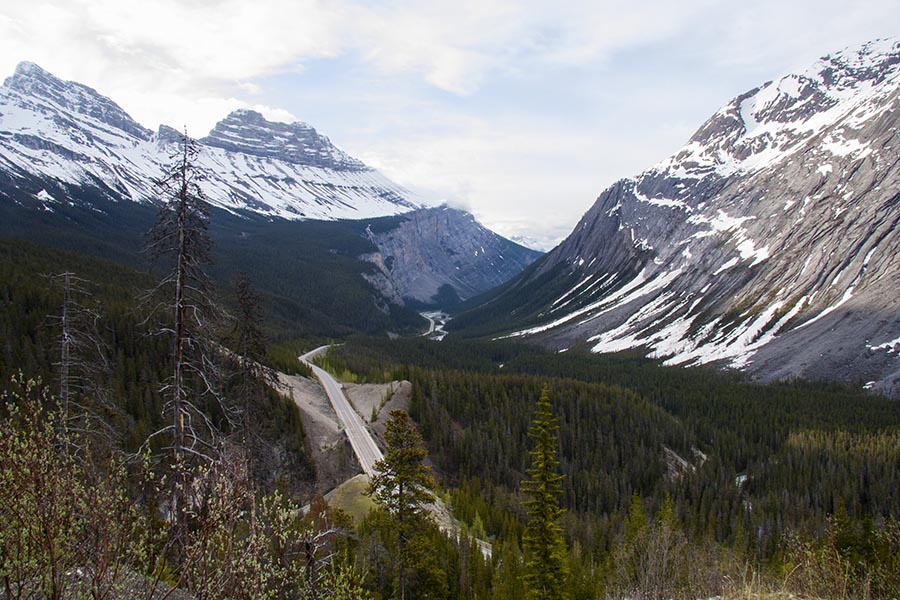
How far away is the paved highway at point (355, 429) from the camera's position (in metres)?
50.6

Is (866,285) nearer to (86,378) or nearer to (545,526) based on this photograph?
(545,526)

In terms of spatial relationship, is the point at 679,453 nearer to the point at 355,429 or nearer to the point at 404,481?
the point at 355,429

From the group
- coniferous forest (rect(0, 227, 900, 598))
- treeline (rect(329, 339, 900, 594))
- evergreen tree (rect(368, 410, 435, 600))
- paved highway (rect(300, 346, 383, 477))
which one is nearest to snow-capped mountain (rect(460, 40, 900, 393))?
coniferous forest (rect(0, 227, 900, 598))

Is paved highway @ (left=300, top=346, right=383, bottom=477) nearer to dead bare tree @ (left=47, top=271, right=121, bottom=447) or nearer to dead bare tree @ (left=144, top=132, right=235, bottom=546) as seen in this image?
dead bare tree @ (left=47, top=271, right=121, bottom=447)

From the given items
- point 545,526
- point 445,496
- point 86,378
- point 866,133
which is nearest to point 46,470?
point 86,378

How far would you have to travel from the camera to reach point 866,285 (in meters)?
125

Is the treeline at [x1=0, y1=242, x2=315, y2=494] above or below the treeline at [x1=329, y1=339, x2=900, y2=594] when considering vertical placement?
above

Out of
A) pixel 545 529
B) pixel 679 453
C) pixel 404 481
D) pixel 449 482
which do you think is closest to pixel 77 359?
pixel 404 481

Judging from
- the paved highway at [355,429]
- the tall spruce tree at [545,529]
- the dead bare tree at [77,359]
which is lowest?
the paved highway at [355,429]

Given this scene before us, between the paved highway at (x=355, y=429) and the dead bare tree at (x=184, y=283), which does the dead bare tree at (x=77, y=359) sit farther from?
the paved highway at (x=355, y=429)

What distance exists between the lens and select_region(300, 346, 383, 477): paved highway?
50631 millimetres

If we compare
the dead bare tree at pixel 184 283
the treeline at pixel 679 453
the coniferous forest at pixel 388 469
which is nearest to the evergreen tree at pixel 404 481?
the coniferous forest at pixel 388 469

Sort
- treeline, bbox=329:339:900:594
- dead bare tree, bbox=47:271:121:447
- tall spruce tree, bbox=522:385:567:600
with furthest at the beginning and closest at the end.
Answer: treeline, bbox=329:339:900:594 → tall spruce tree, bbox=522:385:567:600 → dead bare tree, bbox=47:271:121:447

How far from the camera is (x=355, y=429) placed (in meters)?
57.7
